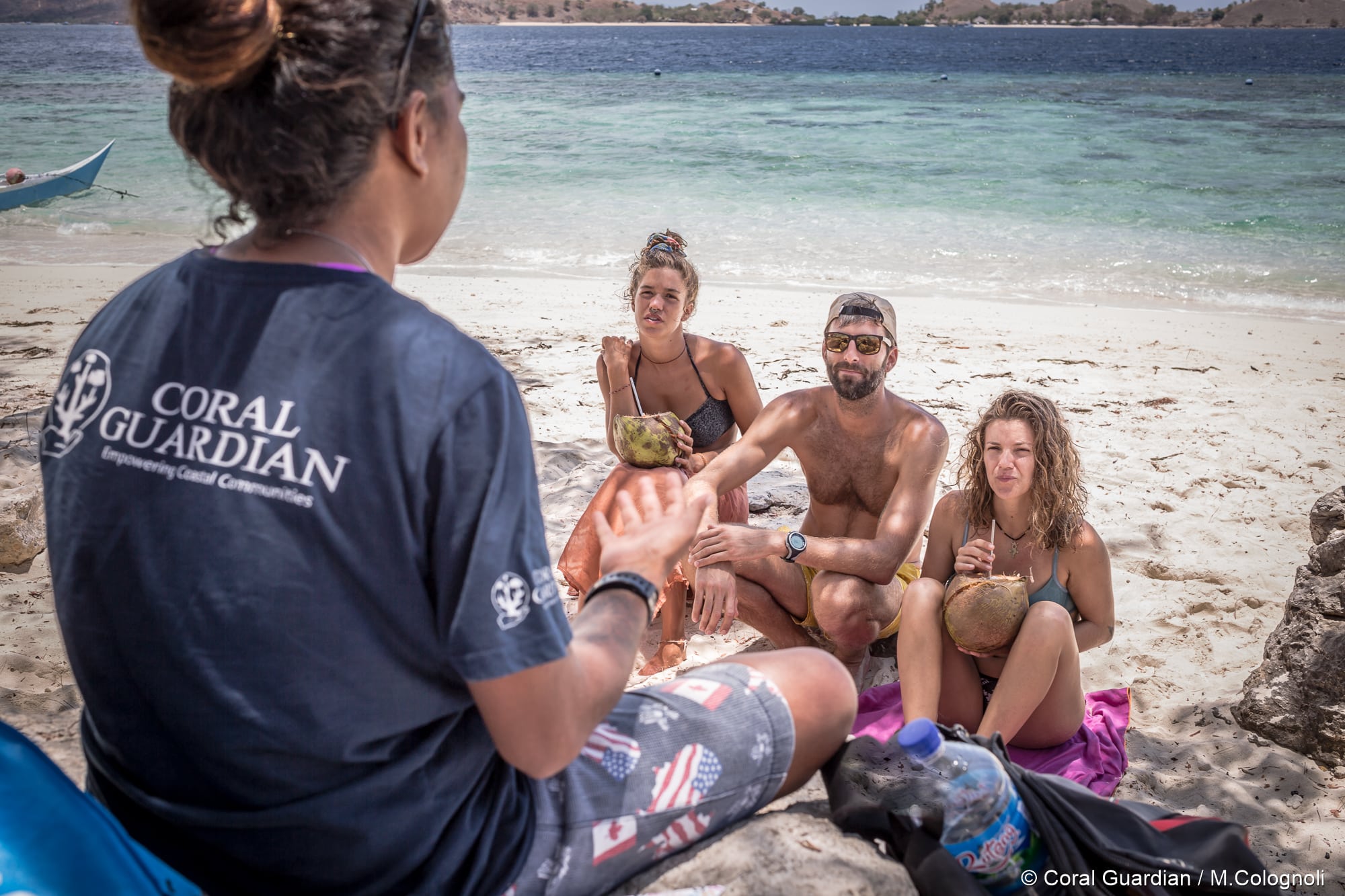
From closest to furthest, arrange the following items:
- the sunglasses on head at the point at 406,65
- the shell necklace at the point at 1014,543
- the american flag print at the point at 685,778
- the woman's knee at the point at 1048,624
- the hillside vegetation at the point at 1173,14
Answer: the sunglasses on head at the point at 406,65
the american flag print at the point at 685,778
the woman's knee at the point at 1048,624
the shell necklace at the point at 1014,543
the hillside vegetation at the point at 1173,14

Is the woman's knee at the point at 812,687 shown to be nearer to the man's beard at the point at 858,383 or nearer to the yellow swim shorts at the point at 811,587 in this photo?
the yellow swim shorts at the point at 811,587

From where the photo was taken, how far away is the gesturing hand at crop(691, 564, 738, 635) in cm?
330

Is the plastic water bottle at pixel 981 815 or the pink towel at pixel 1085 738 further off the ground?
the plastic water bottle at pixel 981 815

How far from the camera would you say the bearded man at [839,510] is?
344cm

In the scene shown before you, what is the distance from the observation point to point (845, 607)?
3.48 m

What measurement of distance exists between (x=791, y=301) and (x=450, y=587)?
313 inches

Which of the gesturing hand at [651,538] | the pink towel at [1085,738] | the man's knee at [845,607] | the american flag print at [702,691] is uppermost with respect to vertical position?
the gesturing hand at [651,538]

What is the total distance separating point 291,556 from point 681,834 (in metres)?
0.85

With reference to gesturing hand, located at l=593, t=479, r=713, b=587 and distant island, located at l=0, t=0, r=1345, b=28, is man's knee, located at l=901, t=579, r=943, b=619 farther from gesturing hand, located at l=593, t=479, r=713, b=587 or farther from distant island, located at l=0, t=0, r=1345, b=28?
distant island, located at l=0, t=0, r=1345, b=28

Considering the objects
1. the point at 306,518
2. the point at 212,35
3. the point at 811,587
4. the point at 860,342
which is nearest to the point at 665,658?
the point at 811,587

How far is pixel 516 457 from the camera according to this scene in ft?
3.93

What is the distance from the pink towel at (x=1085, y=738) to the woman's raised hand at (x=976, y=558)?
584mm

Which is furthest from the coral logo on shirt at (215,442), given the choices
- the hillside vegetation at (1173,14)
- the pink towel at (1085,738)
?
the hillside vegetation at (1173,14)

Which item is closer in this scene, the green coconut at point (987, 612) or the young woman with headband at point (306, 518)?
the young woman with headband at point (306, 518)
